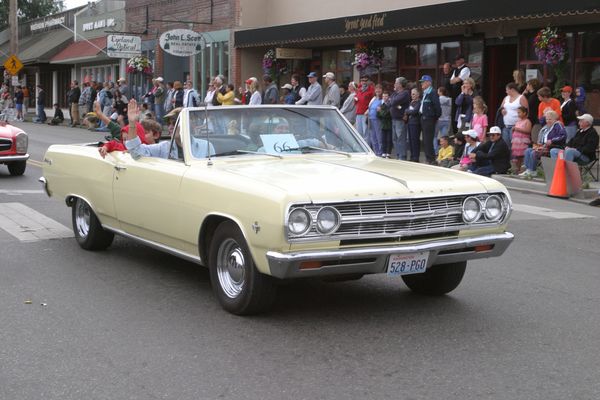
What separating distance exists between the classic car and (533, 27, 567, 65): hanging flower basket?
11992 millimetres

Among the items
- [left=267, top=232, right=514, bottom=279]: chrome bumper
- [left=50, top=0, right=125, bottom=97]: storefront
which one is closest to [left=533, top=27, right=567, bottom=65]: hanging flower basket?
[left=267, top=232, right=514, bottom=279]: chrome bumper

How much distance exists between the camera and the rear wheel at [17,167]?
15.9m

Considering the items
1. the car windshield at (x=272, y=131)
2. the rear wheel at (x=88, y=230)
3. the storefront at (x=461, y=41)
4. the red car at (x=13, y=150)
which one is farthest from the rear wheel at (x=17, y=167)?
the car windshield at (x=272, y=131)

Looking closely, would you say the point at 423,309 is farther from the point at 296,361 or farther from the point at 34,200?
the point at 34,200

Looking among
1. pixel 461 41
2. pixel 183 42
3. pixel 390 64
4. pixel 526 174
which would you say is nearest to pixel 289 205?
pixel 526 174

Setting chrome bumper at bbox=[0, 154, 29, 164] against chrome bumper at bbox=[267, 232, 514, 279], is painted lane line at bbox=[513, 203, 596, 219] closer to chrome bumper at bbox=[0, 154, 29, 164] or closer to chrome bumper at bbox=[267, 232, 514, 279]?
chrome bumper at bbox=[267, 232, 514, 279]

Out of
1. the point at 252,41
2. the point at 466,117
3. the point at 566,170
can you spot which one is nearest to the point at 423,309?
the point at 566,170

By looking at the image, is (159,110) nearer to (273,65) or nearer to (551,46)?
(273,65)

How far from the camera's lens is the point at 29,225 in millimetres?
10148

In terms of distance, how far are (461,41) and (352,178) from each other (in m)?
16.7

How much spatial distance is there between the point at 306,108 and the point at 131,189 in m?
1.69

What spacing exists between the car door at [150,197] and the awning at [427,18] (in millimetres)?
11278

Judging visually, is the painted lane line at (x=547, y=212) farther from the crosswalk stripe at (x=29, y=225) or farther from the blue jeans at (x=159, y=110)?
the blue jeans at (x=159, y=110)

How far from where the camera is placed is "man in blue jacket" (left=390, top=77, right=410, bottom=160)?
1867 centimetres
